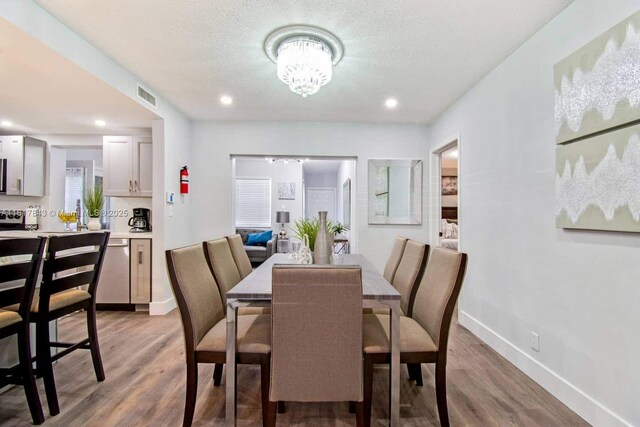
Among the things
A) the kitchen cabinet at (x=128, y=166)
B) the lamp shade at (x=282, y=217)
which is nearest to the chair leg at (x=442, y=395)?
the kitchen cabinet at (x=128, y=166)

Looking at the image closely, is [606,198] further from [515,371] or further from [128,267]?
[128,267]

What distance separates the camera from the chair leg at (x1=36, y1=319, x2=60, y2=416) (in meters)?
1.79

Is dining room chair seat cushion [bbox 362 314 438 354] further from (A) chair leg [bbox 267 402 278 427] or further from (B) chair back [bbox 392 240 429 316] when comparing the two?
(A) chair leg [bbox 267 402 278 427]

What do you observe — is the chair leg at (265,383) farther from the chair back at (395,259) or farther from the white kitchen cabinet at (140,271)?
the white kitchen cabinet at (140,271)

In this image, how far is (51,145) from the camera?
14.6 feet

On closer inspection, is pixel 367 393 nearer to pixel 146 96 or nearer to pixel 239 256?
pixel 239 256

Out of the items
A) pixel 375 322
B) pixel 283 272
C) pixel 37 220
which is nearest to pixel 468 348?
pixel 375 322

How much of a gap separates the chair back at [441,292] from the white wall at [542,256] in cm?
85

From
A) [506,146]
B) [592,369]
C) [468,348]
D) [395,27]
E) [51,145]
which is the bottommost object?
[468,348]

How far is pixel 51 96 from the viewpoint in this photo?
3.05 m

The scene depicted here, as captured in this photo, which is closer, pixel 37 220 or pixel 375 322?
pixel 375 322

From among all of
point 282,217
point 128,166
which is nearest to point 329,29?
point 128,166

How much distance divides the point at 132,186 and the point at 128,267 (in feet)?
3.35

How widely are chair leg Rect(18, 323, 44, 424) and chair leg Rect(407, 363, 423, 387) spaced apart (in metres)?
2.18
